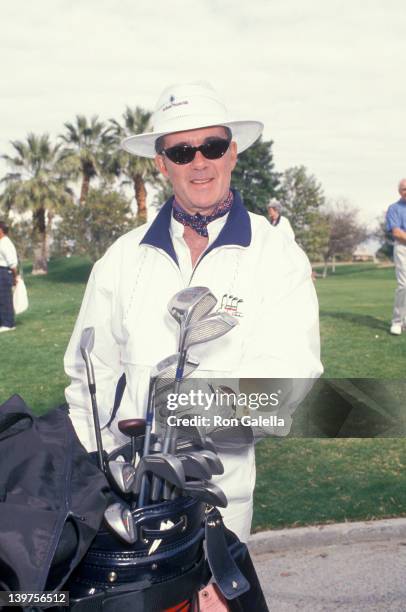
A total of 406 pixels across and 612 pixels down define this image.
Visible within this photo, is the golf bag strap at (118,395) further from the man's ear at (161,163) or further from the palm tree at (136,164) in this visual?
the palm tree at (136,164)

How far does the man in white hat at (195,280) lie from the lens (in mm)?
2799

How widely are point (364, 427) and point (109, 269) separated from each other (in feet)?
17.7

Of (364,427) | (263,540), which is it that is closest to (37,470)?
(263,540)

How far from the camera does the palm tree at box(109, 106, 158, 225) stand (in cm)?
4816

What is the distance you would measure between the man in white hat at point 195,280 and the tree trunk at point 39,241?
4487cm

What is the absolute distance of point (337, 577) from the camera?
455cm

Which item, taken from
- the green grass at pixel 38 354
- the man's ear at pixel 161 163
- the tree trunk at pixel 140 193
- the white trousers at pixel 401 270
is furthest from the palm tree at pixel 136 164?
the man's ear at pixel 161 163

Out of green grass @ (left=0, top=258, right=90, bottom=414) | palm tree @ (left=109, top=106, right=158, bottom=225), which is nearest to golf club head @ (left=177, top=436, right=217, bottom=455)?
green grass @ (left=0, top=258, right=90, bottom=414)

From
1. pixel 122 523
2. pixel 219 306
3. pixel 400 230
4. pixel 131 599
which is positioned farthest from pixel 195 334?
pixel 400 230

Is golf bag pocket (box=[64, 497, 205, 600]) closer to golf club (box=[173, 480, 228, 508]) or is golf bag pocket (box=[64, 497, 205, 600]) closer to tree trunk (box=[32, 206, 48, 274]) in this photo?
golf club (box=[173, 480, 228, 508])

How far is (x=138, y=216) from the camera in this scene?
151ft

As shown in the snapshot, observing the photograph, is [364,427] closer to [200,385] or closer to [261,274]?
[261,274]

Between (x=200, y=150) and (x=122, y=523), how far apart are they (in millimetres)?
1802

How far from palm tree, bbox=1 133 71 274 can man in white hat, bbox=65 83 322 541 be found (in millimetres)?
44567
